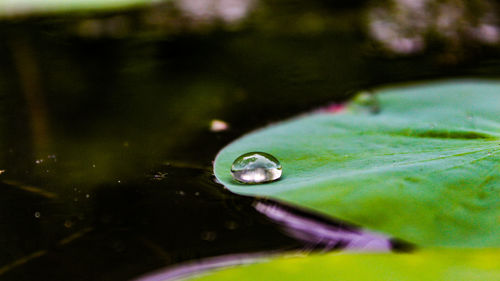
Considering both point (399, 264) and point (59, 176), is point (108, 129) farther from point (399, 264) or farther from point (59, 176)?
point (399, 264)

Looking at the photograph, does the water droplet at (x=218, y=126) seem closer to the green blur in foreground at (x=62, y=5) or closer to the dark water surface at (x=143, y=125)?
the dark water surface at (x=143, y=125)

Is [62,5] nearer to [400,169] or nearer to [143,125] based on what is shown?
[143,125]

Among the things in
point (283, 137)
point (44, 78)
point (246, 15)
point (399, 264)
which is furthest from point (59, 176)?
point (246, 15)

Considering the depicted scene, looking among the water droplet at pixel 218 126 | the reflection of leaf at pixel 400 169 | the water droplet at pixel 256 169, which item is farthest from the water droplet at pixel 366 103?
the water droplet at pixel 256 169

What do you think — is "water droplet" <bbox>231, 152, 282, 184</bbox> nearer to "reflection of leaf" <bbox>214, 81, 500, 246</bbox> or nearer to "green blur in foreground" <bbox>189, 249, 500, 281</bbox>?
"reflection of leaf" <bbox>214, 81, 500, 246</bbox>

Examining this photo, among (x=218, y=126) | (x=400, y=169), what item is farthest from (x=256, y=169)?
(x=218, y=126)
